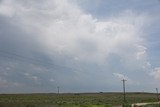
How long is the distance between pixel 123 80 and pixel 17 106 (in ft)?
180

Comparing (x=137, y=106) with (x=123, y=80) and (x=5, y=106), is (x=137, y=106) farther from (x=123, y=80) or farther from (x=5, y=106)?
(x=123, y=80)

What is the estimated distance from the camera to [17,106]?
56.8 metres

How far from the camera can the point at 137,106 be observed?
6569 cm

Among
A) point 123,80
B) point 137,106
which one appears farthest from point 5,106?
point 123,80

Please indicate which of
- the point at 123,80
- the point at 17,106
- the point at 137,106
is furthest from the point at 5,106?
the point at 123,80

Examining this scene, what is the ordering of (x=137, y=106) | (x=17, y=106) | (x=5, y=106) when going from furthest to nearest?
(x=137, y=106) → (x=17, y=106) → (x=5, y=106)

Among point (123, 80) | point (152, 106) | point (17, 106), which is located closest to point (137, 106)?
point (152, 106)

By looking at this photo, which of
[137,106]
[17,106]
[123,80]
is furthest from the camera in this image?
[123,80]

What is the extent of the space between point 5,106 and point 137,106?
2726 centimetres

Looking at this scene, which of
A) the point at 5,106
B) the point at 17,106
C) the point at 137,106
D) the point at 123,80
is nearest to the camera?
the point at 5,106

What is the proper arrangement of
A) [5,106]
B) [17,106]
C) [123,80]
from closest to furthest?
[5,106] < [17,106] < [123,80]

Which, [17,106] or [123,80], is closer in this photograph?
[17,106]

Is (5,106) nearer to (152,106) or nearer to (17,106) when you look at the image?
(17,106)

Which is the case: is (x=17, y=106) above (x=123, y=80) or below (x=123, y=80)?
below
